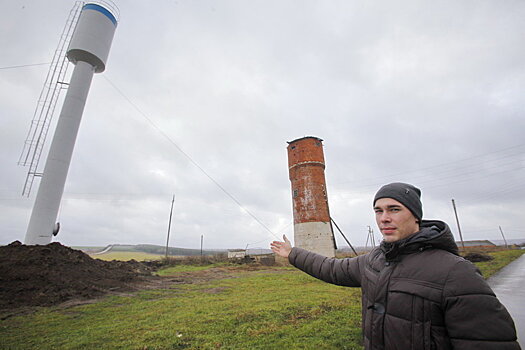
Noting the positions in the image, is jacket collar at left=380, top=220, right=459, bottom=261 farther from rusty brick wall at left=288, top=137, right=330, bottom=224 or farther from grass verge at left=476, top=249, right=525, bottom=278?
rusty brick wall at left=288, top=137, right=330, bottom=224

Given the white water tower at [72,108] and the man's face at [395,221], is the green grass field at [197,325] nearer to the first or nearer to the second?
the man's face at [395,221]

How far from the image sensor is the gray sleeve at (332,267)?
2.45m

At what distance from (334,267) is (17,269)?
14766mm

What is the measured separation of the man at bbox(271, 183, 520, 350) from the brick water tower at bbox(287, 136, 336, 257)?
17020 mm

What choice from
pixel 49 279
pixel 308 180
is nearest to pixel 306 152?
pixel 308 180

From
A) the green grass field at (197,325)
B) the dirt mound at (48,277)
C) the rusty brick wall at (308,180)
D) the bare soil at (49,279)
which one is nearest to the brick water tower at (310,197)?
the rusty brick wall at (308,180)

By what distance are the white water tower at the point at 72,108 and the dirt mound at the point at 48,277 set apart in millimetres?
Result: 1628

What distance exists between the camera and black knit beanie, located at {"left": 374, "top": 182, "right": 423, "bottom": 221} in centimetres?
198

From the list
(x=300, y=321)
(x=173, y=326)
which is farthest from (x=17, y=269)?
(x=300, y=321)

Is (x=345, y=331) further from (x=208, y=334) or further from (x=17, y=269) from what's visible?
(x=17, y=269)

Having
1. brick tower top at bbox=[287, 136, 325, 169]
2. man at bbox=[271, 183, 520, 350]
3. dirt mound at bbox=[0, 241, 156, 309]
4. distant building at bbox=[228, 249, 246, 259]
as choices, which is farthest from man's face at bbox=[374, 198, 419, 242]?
distant building at bbox=[228, 249, 246, 259]

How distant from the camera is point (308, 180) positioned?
20016 mm

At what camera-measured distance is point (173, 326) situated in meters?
6.39

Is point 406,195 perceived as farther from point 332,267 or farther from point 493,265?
Answer: point 493,265
